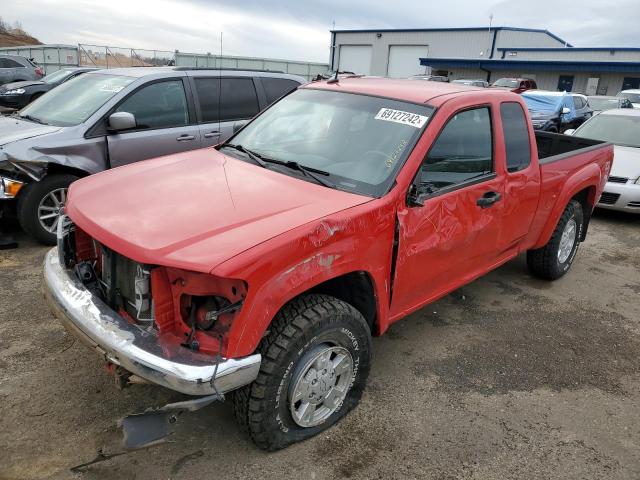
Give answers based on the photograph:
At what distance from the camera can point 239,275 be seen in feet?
6.79

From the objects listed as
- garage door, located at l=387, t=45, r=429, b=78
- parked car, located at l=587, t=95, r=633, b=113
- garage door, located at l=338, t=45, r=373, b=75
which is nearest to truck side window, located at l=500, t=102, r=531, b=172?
parked car, located at l=587, t=95, r=633, b=113

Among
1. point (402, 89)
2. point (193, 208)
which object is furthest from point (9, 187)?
point (402, 89)

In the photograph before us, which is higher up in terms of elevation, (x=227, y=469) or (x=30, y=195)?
(x=30, y=195)

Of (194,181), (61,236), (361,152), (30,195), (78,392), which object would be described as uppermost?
(361,152)

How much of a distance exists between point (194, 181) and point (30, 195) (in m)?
2.88

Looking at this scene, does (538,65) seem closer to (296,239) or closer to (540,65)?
(540,65)

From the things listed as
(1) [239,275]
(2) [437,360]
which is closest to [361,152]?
(1) [239,275]

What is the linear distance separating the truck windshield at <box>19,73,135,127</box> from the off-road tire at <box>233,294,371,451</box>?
13.0 feet

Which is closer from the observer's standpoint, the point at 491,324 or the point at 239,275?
the point at 239,275

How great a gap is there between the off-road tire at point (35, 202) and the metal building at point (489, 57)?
34.9 metres

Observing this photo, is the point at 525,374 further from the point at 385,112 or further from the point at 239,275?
the point at 239,275

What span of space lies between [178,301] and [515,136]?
2.85 meters

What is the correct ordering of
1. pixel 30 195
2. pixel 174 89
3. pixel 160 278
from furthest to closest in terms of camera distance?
pixel 174 89, pixel 30 195, pixel 160 278

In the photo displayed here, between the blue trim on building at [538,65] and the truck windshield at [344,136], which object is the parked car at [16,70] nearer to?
the truck windshield at [344,136]
